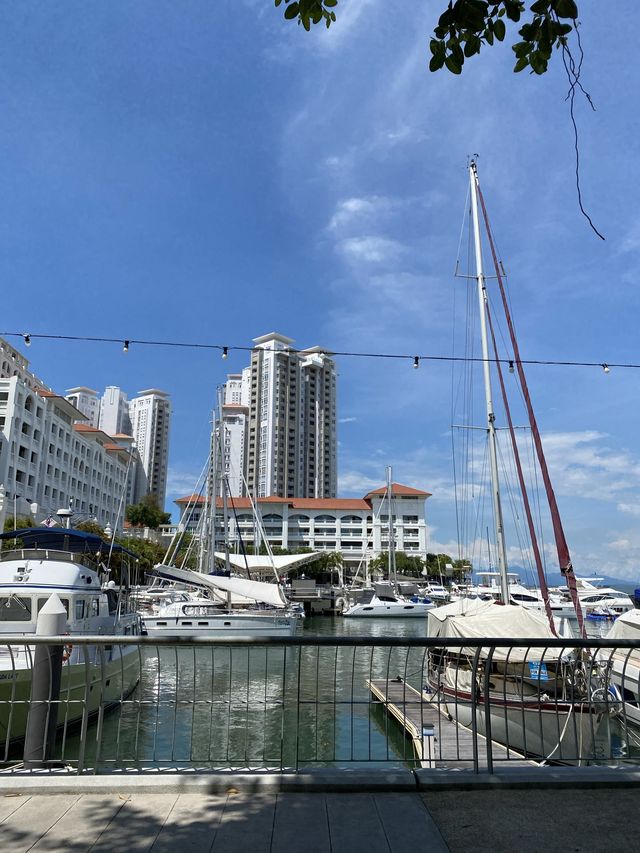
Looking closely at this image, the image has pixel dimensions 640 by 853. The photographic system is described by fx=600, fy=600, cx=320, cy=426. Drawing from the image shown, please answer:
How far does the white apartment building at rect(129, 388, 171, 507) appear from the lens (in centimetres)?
15850

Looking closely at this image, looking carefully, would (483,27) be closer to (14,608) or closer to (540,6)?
(540,6)

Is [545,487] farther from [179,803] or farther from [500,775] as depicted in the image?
[179,803]

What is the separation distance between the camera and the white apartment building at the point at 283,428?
147m

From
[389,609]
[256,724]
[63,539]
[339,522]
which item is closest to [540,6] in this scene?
[256,724]

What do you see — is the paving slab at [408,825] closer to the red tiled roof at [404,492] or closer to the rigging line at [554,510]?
the rigging line at [554,510]

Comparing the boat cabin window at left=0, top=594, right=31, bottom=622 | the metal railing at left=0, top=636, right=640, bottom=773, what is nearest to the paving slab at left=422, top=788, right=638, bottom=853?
the metal railing at left=0, top=636, right=640, bottom=773

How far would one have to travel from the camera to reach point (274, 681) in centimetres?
2105

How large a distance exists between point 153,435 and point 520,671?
6073 inches

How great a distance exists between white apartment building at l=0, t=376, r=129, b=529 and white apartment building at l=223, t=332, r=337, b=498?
58036 mm

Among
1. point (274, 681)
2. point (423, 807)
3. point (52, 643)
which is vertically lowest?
point (274, 681)

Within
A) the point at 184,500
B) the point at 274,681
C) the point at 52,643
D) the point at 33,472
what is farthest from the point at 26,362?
the point at 52,643

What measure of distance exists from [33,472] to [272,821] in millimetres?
67079

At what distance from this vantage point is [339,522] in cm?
11781

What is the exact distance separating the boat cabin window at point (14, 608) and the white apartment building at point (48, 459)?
32.4 meters
